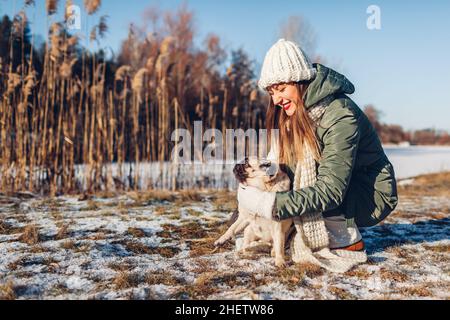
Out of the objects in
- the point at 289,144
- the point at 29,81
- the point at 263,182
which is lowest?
the point at 263,182

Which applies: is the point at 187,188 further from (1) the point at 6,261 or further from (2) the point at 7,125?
(1) the point at 6,261

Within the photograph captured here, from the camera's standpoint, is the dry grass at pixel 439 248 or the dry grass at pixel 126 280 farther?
the dry grass at pixel 439 248

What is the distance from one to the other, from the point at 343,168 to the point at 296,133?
0.34 m

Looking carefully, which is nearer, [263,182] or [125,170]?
[263,182]

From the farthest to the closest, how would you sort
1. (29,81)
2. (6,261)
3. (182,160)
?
(182,160) < (29,81) < (6,261)

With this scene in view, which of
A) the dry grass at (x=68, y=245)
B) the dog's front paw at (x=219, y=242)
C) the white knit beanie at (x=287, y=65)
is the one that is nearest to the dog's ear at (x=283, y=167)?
the white knit beanie at (x=287, y=65)

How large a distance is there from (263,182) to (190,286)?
2.38 ft

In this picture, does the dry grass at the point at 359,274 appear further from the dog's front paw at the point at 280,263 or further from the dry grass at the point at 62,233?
the dry grass at the point at 62,233

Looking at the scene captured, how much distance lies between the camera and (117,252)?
248cm

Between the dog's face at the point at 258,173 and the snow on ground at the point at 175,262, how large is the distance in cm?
47

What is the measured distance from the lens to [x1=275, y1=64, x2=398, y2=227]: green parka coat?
206 cm

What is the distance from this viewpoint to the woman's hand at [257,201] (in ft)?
6.72
